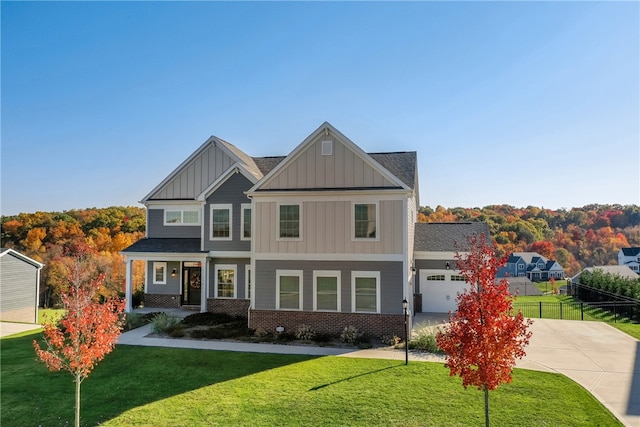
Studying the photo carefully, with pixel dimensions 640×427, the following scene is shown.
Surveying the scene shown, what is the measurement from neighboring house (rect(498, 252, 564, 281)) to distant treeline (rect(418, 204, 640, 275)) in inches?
98.5

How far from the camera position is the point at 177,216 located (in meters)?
22.7

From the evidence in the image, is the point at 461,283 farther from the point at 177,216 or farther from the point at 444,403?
the point at 177,216

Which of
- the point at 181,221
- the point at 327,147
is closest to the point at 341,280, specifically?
the point at 327,147

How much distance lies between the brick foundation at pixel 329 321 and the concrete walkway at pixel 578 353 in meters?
1.21

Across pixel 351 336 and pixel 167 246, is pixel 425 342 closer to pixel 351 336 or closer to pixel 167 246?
pixel 351 336

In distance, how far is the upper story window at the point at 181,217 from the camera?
22.5m

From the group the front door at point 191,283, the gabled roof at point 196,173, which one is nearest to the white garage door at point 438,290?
the gabled roof at point 196,173

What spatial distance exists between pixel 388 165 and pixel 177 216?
12.6m

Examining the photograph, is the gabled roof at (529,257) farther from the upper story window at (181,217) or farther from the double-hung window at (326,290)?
the double-hung window at (326,290)

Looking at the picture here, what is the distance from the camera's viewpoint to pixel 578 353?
44.1 ft

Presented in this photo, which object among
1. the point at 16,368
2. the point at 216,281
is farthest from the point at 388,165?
the point at 16,368

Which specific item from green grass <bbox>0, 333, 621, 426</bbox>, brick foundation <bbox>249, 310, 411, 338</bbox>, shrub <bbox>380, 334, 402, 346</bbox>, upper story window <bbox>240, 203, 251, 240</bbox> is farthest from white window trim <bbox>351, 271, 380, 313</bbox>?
upper story window <bbox>240, 203, 251, 240</bbox>

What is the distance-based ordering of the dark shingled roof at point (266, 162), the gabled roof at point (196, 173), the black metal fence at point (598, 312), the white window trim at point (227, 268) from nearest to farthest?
the white window trim at point (227, 268) → the black metal fence at point (598, 312) → the gabled roof at point (196, 173) → the dark shingled roof at point (266, 162)

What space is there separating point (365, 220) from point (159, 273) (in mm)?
13086
